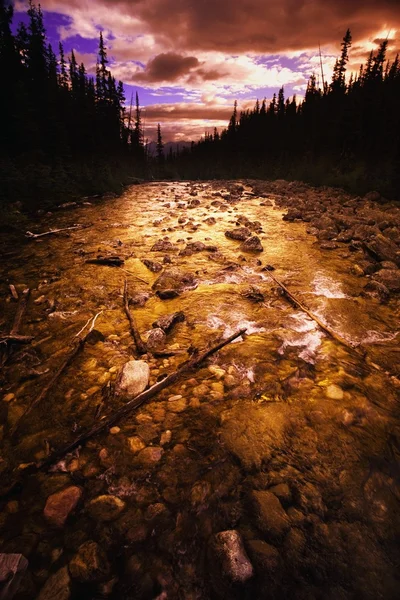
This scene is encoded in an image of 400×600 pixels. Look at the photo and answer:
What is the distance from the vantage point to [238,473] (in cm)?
Answer: 194

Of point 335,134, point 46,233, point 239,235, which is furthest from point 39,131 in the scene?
point 335,134

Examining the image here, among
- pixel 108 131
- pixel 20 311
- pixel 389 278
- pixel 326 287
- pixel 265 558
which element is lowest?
pixel 265 558

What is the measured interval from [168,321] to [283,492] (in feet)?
7.86

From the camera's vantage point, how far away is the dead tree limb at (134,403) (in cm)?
202

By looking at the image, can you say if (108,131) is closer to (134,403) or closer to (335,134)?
(335,134)

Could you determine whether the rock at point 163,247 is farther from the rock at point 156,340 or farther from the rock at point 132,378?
the rock at point 132,378

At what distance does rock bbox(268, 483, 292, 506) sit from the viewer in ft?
5.83

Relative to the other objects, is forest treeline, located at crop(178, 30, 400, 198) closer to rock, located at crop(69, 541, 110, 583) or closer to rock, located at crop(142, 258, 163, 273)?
rock, located at crop(142, 258, 163, 273)

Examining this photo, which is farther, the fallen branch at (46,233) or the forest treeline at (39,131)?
the forest treeline at (39,131)

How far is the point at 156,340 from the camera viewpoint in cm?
341

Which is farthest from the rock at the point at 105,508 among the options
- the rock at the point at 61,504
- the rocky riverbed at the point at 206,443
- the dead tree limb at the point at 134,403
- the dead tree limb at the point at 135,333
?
the dead tree limb at the point at 135,333

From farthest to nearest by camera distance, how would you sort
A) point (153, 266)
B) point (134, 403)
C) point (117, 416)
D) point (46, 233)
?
1. point (46, 233)
2. point (153, 266)
3. point (134, 403)
4. point (117, 416)

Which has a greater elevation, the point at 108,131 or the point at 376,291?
the point at 108,131

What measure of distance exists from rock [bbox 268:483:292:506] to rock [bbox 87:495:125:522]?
3.32 feet
